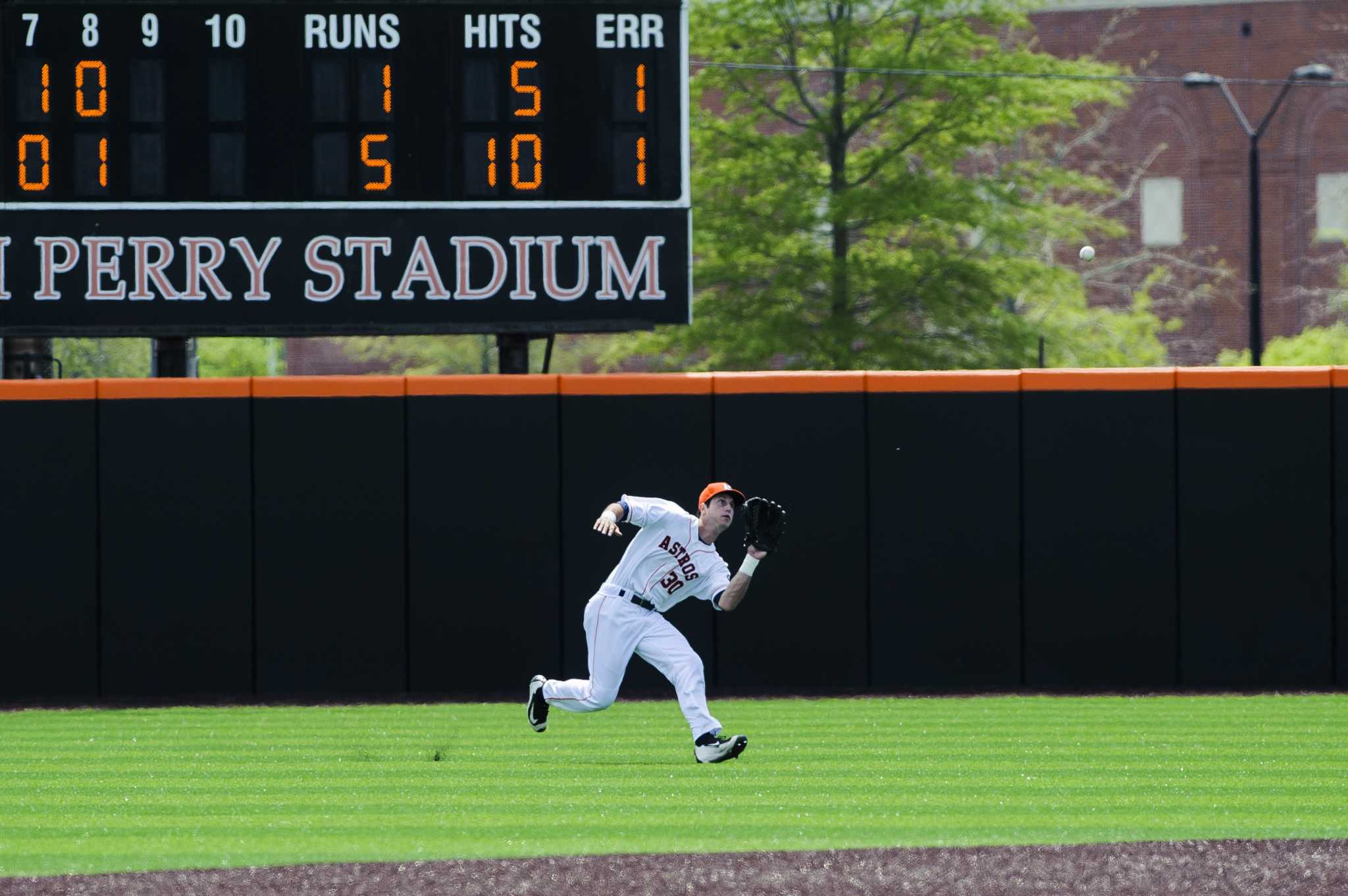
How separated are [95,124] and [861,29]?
16.0m

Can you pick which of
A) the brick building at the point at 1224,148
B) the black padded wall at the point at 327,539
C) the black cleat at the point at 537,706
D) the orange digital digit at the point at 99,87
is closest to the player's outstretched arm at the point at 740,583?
the black cleat at the point at 537,706

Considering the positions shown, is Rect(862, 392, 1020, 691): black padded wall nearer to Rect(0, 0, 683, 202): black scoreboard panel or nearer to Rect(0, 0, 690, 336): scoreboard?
Rect(0, 0, 690, 336): scoreboard

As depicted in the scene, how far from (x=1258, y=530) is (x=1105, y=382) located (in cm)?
161

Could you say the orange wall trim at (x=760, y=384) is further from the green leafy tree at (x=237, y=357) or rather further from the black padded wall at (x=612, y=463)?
the green leafy tree at (x=237, y=357)

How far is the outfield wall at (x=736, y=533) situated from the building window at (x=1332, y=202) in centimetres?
3382

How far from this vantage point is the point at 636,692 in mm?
14875

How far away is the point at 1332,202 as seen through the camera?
1859 inches

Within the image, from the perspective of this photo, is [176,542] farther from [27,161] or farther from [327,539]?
[27,161]

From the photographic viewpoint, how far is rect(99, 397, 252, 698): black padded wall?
47.6ft

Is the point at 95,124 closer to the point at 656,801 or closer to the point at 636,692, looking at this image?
the point at 636,692

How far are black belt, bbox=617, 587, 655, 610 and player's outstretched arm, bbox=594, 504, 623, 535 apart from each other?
661 mm

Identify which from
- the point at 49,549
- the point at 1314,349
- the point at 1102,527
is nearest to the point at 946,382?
the point at 1102,527

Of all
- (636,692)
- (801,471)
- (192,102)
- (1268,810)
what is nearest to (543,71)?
(192,102)

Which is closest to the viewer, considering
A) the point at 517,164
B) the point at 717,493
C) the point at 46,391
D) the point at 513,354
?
the point at 717,493
